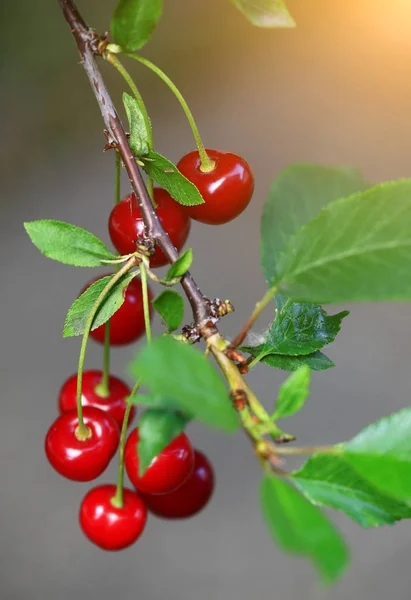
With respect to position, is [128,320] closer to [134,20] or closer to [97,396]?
[97,396]

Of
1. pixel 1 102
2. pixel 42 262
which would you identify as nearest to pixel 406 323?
pixel 42 262

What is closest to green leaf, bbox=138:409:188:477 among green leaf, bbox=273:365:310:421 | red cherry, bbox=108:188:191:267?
green leaf, bbox=273:365:310:421

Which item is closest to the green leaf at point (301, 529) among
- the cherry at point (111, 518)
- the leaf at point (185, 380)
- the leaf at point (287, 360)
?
the leaf at point (185, 380)

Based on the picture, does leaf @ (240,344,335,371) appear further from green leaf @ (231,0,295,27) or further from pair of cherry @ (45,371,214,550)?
green leaf @ (231,0,295,27)

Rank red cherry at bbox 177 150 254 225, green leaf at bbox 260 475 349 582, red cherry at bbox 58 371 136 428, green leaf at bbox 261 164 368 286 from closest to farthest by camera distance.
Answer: green leaf at bbox 260 475 349 582 < green leaf at bbox 261 164 368 286 < red cherry at bbox 177 150 254 225 < red cherry at bbox 58 371 136 428

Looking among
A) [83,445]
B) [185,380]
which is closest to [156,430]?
[185,380]

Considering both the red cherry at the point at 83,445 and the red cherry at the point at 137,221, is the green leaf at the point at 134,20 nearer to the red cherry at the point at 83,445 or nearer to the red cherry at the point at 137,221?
the red cherry at the point at 137,221

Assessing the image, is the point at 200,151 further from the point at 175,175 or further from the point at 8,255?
the point at 8,255
